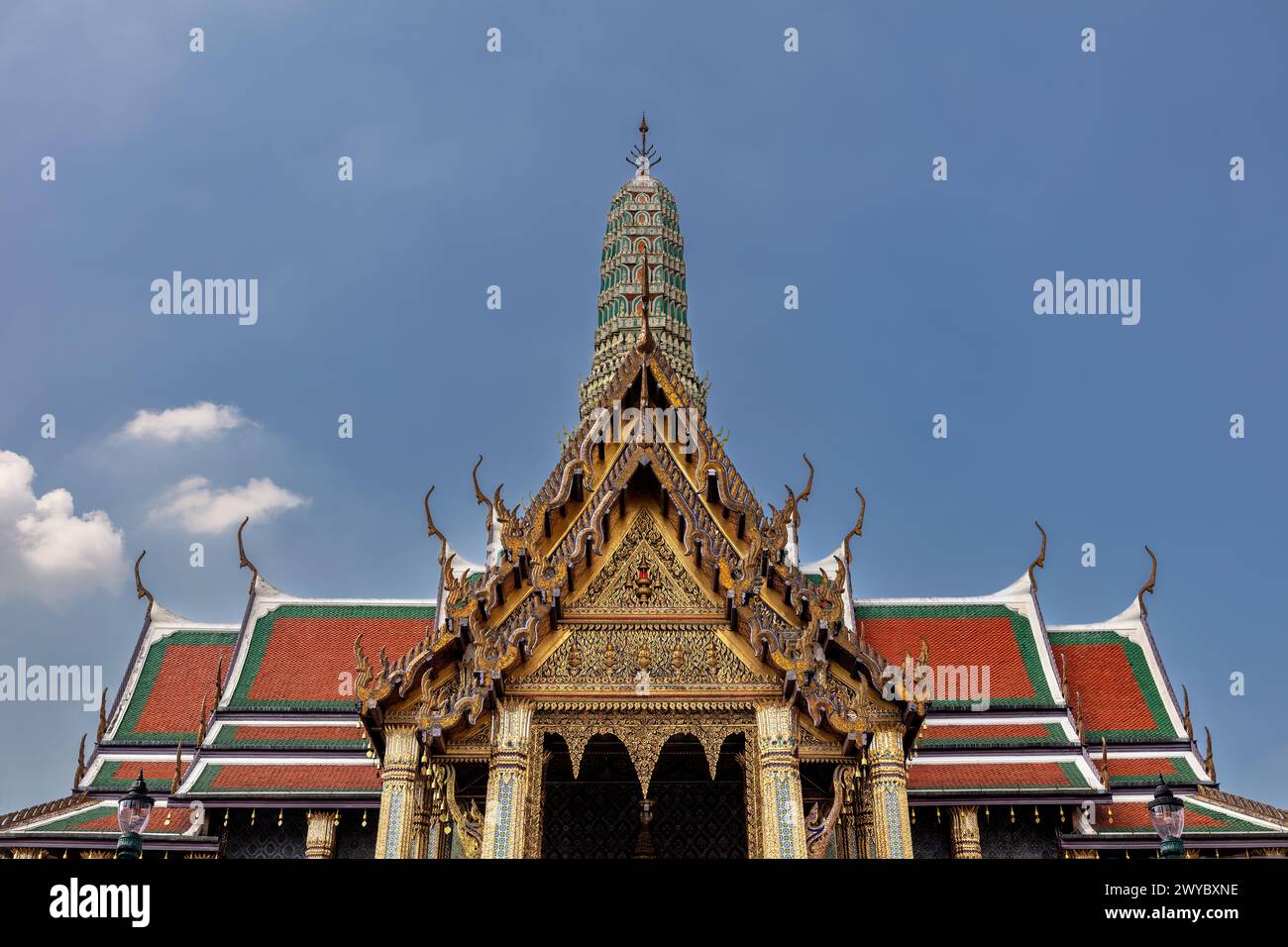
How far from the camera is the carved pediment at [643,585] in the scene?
13195 millimetres

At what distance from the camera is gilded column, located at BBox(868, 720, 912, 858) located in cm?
1243

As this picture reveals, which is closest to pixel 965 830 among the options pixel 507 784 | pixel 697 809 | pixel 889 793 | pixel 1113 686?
pixel 1113 686

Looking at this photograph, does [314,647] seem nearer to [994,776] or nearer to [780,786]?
[994,776]

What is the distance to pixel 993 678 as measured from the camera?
917 inches

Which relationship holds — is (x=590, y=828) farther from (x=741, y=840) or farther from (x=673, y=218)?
(x=673, y=218)

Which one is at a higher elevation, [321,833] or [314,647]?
[314,647]

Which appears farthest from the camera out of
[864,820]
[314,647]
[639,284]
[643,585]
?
[639,284]

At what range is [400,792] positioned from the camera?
493 inches

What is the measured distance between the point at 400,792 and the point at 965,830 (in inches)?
417

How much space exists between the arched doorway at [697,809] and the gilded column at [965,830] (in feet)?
19.8

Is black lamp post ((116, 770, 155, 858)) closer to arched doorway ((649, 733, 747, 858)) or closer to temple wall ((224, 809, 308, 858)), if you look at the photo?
arched doorway ((649, 733, 747, 858))

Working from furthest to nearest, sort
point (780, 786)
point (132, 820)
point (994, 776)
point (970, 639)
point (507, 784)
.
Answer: point (970, 639) < point (994, 776) < point (780, 786) < point (507, 784) < point (132, 820)

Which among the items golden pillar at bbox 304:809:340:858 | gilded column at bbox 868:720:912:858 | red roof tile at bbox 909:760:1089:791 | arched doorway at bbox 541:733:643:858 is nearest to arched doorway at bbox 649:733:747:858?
arched doorway at bbox 541:733:643:858
